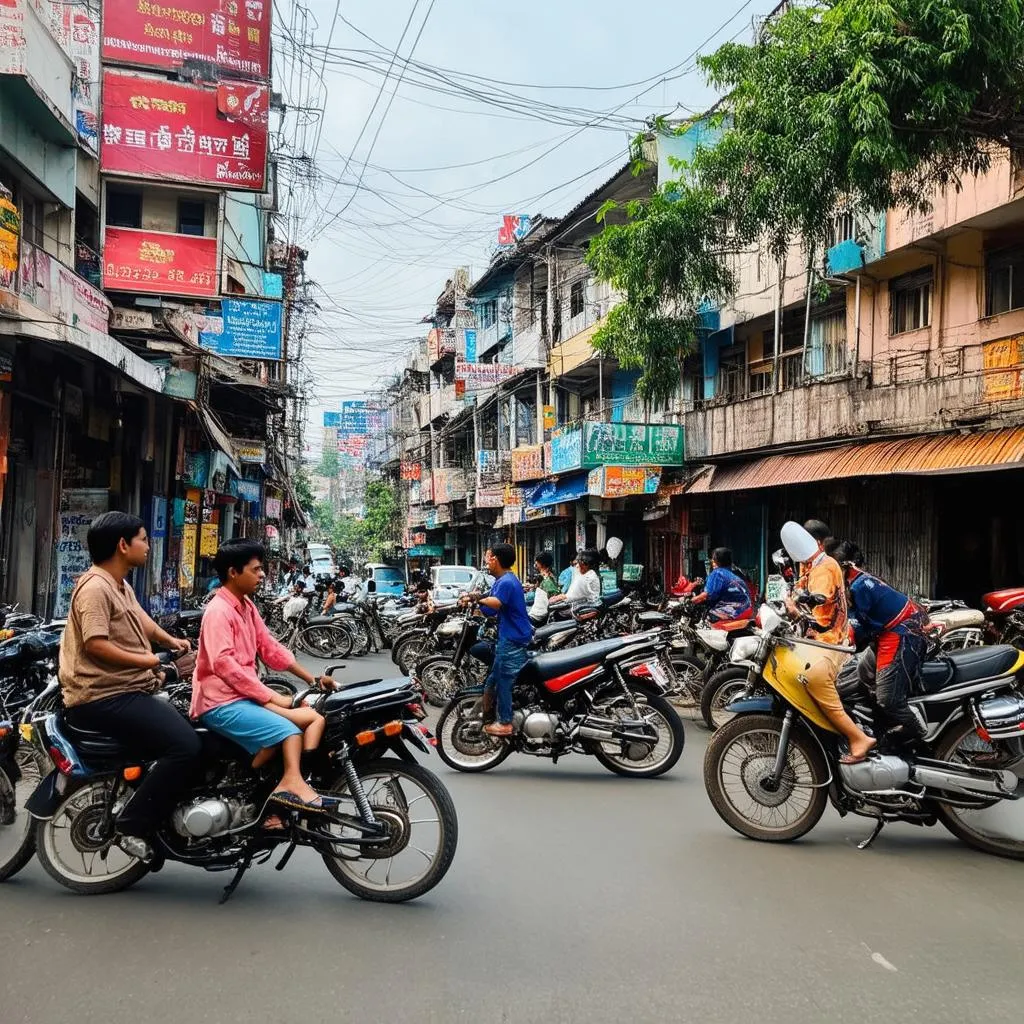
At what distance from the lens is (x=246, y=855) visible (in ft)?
14.5

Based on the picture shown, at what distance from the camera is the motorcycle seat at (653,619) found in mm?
10945

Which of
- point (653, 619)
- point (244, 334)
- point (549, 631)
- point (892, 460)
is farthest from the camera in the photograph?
point (244, 334)

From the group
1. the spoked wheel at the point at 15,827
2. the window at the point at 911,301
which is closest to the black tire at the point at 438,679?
the spoked wheel at the point at 15,827

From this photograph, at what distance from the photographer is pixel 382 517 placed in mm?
62906

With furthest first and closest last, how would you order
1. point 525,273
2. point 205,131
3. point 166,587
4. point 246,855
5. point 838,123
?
1. point 525,273
2. point 166,587
3. point 205,131
4. point 838,123
5. point 246,855

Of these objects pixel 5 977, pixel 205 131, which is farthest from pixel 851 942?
pixel 205 131

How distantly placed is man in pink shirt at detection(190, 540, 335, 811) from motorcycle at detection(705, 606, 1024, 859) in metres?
2.42

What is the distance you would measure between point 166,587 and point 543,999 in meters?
19.0

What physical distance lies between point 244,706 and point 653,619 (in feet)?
23.5

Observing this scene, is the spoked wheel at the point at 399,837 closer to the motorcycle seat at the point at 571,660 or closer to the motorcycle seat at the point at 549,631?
the motorcycle seat at the point at 571,660

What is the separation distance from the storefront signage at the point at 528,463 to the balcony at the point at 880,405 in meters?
8.54

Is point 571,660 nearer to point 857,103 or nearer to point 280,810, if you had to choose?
point 280,810

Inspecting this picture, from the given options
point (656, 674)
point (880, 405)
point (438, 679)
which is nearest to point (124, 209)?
point (438, 679)

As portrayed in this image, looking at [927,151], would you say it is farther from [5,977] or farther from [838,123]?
[5,977]
